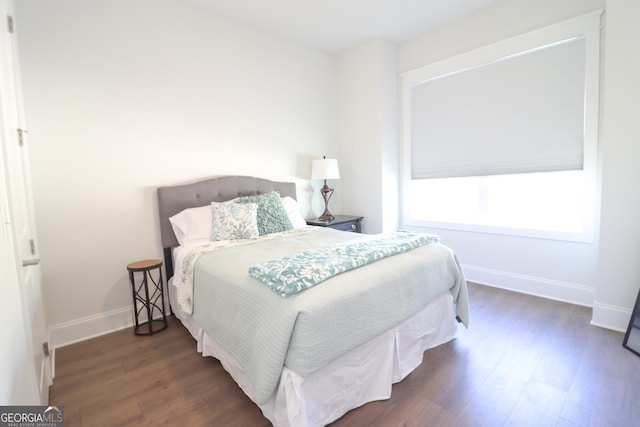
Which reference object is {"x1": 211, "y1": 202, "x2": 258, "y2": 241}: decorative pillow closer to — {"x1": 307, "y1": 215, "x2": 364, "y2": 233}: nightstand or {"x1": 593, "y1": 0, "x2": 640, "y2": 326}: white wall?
{"x1": 307, "y1": 215, "x2": 364, "y2": 233}: nightstand

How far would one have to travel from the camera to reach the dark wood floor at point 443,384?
1546 mm

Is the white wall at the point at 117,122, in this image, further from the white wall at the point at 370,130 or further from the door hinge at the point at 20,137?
the white wall at the point at 370,130

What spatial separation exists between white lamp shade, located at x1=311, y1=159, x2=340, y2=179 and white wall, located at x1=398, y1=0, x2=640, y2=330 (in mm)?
1474

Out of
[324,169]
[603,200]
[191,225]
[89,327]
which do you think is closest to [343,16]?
[324,169]

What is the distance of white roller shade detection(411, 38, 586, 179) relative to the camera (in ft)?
8.79

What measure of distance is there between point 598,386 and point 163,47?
13.1ft

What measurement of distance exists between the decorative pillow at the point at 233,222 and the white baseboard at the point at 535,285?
2.49m

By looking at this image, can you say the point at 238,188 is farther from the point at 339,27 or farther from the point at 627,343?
the point at 627,343

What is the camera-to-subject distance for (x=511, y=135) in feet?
9.87

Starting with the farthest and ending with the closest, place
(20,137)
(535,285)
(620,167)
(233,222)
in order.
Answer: (535,285)
(233,222)
(620,167)
(20,137)

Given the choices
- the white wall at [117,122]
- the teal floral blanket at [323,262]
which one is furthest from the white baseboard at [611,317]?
the white wall at [117,122]

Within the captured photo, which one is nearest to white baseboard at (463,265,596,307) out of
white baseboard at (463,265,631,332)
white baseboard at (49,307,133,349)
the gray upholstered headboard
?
white baseboard at (463,265,631,332)

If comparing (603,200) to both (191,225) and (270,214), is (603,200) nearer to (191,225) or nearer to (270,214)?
(270,214)

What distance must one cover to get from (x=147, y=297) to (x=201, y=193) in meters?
1.02
